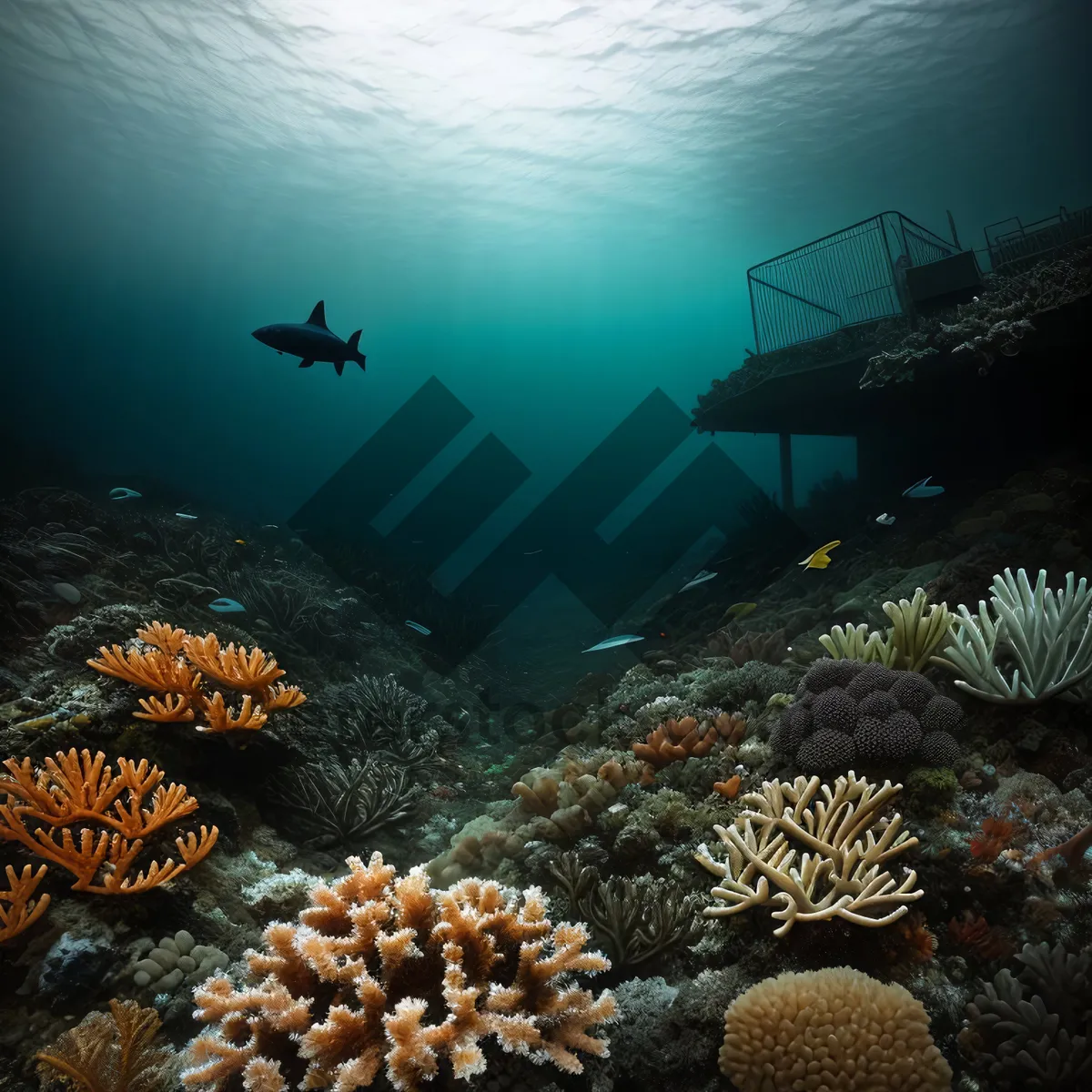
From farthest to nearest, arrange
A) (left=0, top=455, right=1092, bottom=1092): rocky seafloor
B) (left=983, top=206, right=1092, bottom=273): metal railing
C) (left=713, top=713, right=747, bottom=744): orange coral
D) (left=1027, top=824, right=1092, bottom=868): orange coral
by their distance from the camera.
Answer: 1. (left=983, top=206, right=1092, bottom=273): metal railing
2. (left=713, top=713, right=747, bottom=744): orange coral
3. (left=1027, top=824, right=1092, bottom=868): orange coral
4. (left=0, top=455, right=1092, bottom=1092): rocky seafloor

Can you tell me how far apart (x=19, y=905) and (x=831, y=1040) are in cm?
385

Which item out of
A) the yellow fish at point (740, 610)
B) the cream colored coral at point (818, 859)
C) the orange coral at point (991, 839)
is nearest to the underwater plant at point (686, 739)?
the cream colored coral at point (818, 859)

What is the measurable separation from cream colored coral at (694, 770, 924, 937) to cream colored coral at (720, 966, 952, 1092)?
0.32 meters

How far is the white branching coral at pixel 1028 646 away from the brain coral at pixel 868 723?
1.10 feet

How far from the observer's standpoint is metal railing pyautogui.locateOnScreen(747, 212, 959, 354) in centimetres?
1349

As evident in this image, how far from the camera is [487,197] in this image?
943 inches

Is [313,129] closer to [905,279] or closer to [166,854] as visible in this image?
[905,279]

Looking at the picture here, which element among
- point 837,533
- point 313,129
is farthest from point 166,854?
point 313,129

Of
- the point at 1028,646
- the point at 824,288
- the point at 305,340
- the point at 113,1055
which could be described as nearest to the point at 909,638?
the point at 1028,646

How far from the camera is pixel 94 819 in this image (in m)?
3.42

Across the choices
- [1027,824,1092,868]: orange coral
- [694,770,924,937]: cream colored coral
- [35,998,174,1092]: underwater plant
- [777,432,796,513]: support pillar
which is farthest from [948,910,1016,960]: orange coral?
[777,432,796,513]: support pillar

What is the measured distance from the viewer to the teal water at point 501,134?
1360 centimetres

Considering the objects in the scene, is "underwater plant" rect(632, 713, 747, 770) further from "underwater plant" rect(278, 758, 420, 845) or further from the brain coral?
"underwater plant" rect(278, 758, 420, 845)

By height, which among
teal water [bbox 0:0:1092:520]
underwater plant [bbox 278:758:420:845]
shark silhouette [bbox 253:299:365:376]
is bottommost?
underwater plant [bbox 278:758:420:845]
